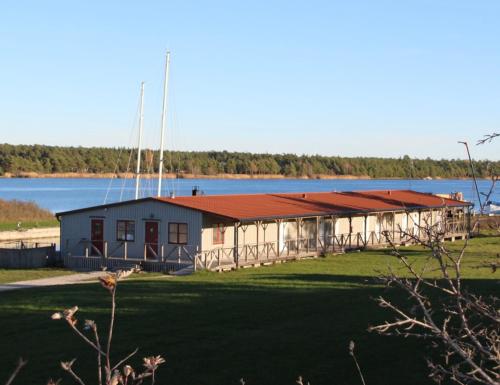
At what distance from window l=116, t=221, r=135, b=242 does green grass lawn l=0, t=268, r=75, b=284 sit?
8.32 ft

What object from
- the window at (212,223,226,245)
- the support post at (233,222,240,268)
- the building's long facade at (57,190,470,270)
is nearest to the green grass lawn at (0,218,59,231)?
the building's long facade at (57,190,470,270)

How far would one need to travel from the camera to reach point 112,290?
3412 mm

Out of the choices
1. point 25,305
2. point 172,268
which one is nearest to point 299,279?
point 172,268

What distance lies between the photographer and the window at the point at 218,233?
3406 cm

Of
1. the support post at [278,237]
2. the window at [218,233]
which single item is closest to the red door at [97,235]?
the window at [218,233]

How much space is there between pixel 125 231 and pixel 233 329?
1754 cm

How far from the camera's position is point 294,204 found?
39.8m

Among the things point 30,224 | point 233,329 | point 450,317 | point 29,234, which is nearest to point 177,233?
point 233,329

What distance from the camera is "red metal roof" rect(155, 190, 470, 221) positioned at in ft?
113

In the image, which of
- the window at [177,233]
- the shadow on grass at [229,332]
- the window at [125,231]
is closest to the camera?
the shadow on grass at [229,332]

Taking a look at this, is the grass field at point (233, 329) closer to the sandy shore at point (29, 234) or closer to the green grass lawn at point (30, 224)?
the sandy shore at point (29, 234)

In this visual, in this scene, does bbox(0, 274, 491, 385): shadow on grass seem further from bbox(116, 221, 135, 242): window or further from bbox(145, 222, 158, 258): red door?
bbox(116, 221, 135, 242): window

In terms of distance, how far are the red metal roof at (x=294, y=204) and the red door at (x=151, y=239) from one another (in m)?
1.25

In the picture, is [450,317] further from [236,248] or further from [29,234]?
[29,234]
